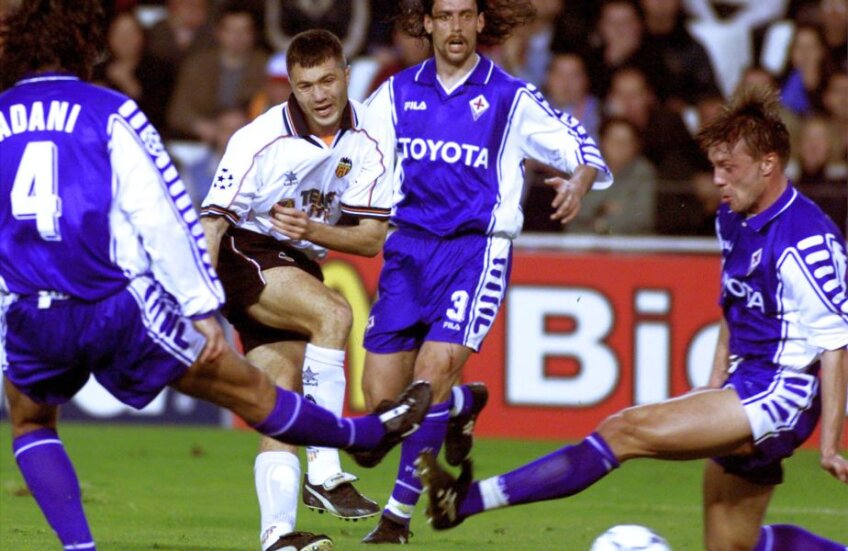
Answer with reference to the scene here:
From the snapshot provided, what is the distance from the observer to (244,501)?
8.58 meters

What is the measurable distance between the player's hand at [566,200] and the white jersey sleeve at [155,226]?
2.02 meters

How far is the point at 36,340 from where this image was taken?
5.15 m

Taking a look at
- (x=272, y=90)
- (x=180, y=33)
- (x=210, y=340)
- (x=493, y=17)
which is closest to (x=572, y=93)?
(x=272, y=90)

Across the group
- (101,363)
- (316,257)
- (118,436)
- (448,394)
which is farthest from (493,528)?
(118,436)

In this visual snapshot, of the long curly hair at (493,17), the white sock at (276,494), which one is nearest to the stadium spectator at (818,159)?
the long curly hair at (493,17)

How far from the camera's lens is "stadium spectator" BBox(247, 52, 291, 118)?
39.5 feet

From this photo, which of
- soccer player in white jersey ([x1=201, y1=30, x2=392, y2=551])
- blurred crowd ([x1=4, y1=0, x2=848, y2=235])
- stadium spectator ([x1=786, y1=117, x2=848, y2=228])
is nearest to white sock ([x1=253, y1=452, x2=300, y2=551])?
soccer player in white jersey ([x1=201, y1=30, x2=392, y2=551])

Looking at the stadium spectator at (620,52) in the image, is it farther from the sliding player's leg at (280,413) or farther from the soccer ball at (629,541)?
the soccer ball at (629,541)

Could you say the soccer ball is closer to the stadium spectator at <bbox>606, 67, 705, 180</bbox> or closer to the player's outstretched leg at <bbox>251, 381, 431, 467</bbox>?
the player's outstretched leg at <bbox>251, 381, 431, 467</bbox>

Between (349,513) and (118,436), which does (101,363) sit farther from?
(118,436)

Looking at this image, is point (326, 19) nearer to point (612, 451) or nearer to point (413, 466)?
point (413, 466)

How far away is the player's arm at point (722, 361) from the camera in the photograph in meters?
5.95

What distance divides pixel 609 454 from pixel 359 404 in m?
5.65

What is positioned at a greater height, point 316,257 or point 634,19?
point 634,19
